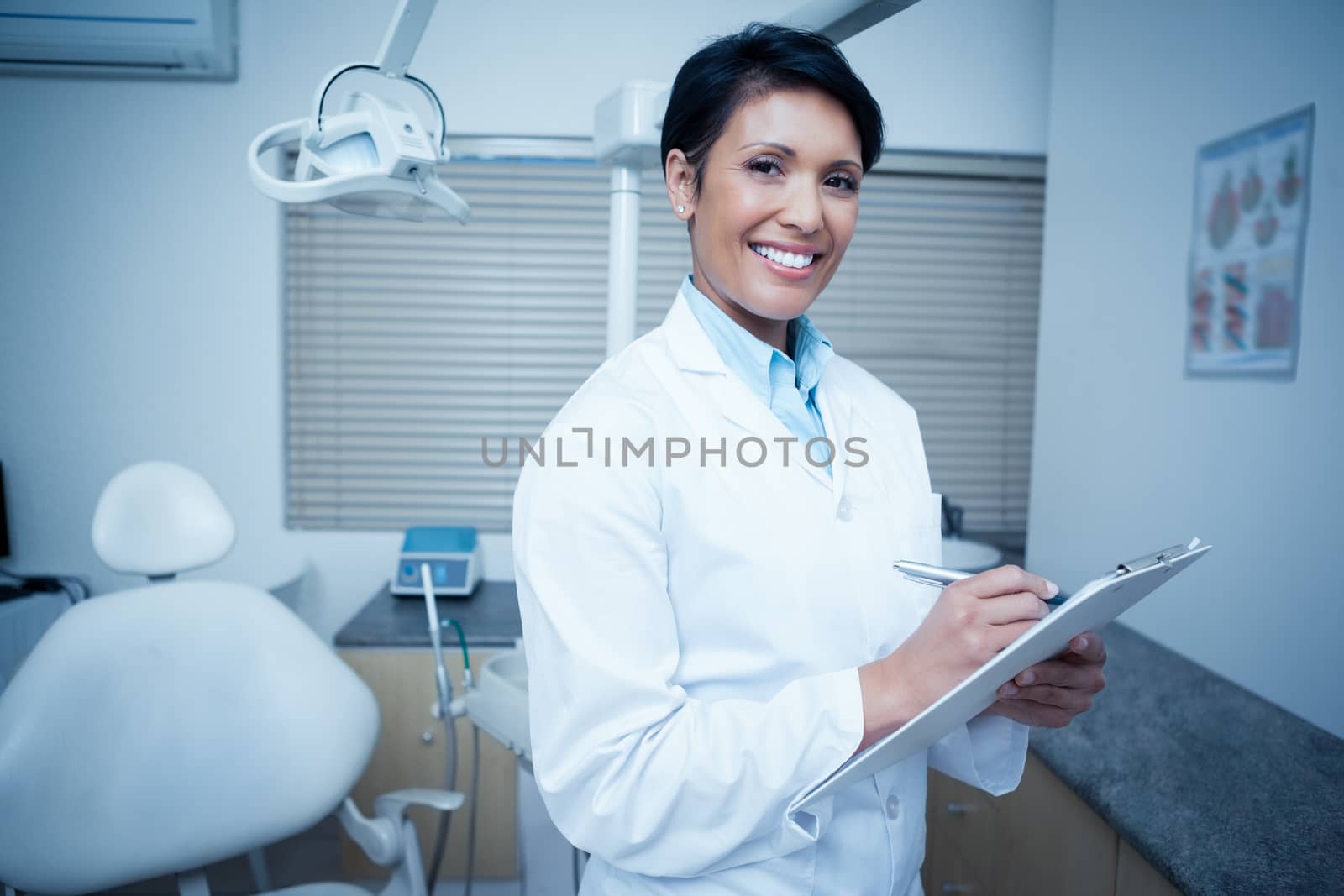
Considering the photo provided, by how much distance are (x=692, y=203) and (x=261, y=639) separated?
3.00ft

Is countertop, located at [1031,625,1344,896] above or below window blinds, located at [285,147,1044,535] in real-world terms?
below

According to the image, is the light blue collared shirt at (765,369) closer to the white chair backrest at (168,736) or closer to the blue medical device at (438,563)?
the white chair backrest at (168,736)

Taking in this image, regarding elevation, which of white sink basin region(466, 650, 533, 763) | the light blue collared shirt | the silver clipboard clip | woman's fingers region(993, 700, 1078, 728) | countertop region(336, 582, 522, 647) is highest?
the light blue collared shirt

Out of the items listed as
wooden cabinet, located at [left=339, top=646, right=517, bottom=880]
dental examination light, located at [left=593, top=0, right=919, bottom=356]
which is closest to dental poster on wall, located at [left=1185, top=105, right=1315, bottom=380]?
dental examination light, located at [left=593, top=0, right=919, bottom=356]

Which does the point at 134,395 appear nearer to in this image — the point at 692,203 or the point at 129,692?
the point at 129,692

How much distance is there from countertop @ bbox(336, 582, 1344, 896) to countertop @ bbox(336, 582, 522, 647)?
41.1 inches

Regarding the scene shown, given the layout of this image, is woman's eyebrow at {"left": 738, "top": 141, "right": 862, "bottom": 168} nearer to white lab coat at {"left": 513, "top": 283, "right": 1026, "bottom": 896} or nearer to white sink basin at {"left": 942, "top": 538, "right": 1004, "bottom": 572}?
white lab coat at {"left": 513, "top": 283, "right": 1026, "bottom": 896}

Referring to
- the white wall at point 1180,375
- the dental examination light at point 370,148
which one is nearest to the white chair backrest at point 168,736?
the dental examination light at point 370,148

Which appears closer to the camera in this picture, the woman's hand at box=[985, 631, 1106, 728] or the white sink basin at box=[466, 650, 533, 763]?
the woman's hand at box=[985, 631, 1106, 728]

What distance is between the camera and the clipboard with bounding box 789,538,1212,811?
0.53m

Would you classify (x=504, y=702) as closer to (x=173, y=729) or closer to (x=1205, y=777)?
(x=173, y=729)

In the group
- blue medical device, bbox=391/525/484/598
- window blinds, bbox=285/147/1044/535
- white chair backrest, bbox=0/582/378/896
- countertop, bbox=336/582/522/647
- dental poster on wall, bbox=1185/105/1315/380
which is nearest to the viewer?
white chair backrest, bbox=0/582/378/896

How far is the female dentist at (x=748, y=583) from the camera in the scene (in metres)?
0.65

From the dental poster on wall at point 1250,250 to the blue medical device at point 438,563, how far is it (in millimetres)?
1628
